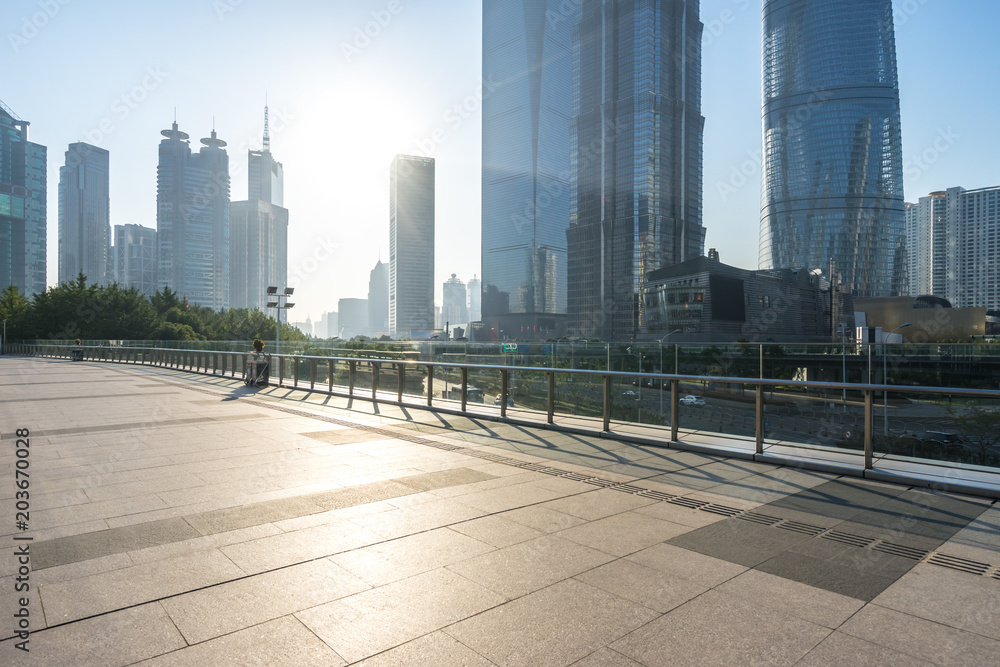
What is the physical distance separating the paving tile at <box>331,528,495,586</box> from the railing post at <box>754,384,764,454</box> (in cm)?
448

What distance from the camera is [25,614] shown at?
3.01 metres

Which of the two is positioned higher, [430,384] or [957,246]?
[957,246]

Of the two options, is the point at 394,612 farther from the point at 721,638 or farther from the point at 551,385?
the point at 551,385

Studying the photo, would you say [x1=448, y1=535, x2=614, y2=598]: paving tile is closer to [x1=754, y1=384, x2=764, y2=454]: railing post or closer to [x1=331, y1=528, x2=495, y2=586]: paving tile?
[x1=331, y1=528, x2=495, y2=586]: paving tile

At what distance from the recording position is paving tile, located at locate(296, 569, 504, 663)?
2.79 m

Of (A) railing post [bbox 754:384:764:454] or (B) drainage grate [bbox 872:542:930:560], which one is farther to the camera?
(A) railing post [bbox 754:384:764:454]

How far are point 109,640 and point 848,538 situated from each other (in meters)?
4.61

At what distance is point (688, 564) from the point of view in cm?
378

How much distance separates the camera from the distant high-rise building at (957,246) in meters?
123

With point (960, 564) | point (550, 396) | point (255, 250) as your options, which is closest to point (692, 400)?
point (550, 396)

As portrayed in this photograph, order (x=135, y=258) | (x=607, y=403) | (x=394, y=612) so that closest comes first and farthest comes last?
1. (x=394, y=612)
2. (x=607, y=403)
3. (x=135, y=258)

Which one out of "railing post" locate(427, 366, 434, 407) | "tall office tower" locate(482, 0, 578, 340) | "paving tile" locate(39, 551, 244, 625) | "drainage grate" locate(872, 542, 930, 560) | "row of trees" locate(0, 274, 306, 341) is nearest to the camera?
"paving tile" locate(39, 551, 244, 625)

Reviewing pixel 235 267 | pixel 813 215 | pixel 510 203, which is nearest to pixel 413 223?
pixel 510 203

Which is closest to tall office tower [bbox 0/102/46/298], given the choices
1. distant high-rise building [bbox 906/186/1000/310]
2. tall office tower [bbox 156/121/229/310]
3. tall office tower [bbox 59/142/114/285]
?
tall office tower [bbox 59/142/114/285]
